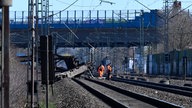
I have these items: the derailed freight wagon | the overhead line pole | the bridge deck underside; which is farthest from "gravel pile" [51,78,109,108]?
the bridge deck underside

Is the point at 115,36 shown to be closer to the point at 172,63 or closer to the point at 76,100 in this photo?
the point at 172,63

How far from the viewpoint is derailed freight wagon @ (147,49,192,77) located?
68.9m

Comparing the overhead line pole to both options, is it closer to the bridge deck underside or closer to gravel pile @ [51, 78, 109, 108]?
gravel pile @ [51, 78, 109, 108]

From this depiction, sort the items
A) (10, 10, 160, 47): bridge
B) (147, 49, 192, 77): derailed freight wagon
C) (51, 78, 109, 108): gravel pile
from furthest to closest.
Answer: (10, 10, 160, 47): bridge
(147, 49, 192, 77): derailed freight wagon
(51, 78, 109, 108): gravel pile

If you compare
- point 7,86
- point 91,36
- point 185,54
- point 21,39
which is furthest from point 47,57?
point 91,36

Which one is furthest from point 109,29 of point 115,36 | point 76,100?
point 76,100

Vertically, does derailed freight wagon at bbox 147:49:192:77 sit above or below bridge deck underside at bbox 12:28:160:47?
below

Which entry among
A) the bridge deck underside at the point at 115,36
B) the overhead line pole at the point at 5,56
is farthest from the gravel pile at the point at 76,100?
the bridge deck underside at the point at 115,36

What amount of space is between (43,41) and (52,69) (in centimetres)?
125

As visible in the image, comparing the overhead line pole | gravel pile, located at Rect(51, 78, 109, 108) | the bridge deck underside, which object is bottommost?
gravel pile, located at Rect(51, 78, 109, 108)

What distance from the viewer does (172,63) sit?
3000 inches

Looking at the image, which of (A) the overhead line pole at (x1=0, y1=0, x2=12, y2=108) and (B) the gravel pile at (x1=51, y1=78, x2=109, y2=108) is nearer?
(A) the overhead line pole at (x1=0, y1=0, x2=12, y2=108)

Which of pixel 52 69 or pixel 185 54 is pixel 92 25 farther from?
pixel 52 69

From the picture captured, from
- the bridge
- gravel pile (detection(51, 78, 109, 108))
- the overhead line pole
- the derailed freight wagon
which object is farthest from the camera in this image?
the bridge
